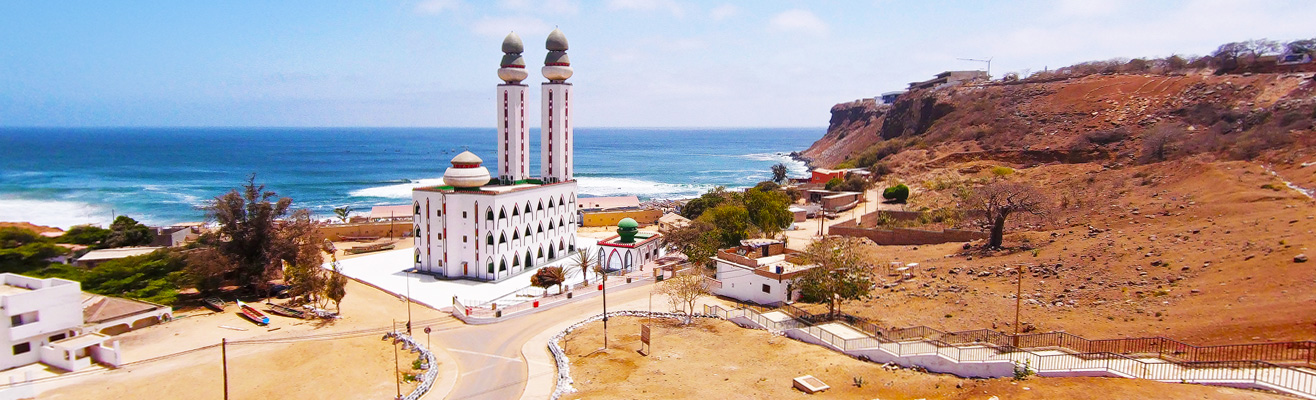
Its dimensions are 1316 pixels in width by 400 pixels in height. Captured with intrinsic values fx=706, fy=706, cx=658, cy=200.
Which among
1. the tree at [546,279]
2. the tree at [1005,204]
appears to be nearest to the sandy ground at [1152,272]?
the tree at [1005,204]

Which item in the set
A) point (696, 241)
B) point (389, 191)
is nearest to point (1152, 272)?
point (696, 241)

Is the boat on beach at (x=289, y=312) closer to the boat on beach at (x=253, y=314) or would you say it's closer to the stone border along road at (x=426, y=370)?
the boat on beach at (x=253, y=314)

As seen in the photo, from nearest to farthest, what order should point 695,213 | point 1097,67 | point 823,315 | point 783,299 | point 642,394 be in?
point 642,394, point 823,315, point 783,299, point 695,213, point 1097,67

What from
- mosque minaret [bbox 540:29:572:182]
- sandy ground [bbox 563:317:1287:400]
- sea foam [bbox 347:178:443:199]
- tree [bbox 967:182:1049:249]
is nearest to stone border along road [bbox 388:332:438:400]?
sandy ground [bbox 563:317:1287:400]

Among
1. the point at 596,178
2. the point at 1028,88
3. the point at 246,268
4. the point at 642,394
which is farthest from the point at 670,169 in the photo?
the point at 642,394

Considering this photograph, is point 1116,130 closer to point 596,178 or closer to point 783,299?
point 783,299

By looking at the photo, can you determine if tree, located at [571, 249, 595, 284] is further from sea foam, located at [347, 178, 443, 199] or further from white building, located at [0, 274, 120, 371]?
sea foam, located at [347, 178, 443, 199]
